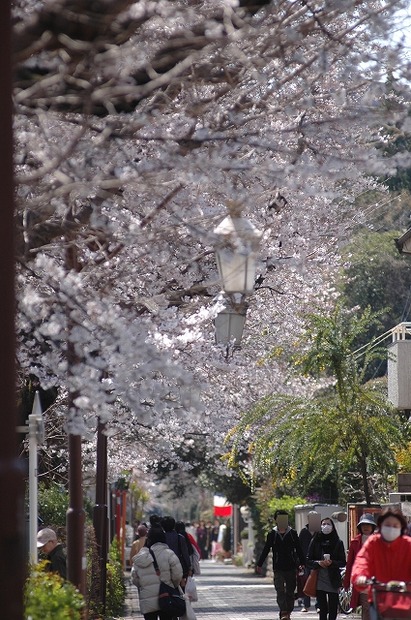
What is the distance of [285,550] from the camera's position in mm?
19516

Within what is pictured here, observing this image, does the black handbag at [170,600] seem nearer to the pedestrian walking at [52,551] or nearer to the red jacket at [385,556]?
the pedestrian walking at [52,551]

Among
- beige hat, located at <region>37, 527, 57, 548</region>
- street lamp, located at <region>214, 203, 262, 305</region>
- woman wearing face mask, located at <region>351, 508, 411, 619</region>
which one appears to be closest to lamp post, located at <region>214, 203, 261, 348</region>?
street lamp, located at <region>214, 203, 262, 305</region>

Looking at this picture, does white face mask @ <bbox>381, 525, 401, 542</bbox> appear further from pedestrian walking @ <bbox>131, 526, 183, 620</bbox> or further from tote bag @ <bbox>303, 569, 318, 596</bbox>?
tote bag @ <bbox>303, 569, 318, 596</bbox>

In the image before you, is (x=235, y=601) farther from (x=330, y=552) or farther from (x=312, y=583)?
(x=312, y=583)

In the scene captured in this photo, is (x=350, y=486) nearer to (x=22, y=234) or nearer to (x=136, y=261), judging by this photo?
(x=136, y=261)

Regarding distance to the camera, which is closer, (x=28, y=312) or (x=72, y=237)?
(x=28, y=312)

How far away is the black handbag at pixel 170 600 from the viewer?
49.5 ft

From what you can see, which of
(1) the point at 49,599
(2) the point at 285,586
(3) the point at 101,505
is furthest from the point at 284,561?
(1) the point at 49,599

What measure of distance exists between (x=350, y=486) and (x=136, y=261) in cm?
1597

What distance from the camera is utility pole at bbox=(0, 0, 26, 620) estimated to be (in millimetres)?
5750

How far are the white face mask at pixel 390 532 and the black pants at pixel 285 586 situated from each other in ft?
29.3

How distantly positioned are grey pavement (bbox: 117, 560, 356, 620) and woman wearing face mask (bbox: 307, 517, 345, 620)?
326 cm

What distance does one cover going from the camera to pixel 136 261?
13352 millimetres

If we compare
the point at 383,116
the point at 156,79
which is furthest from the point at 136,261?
the point at 156,79
